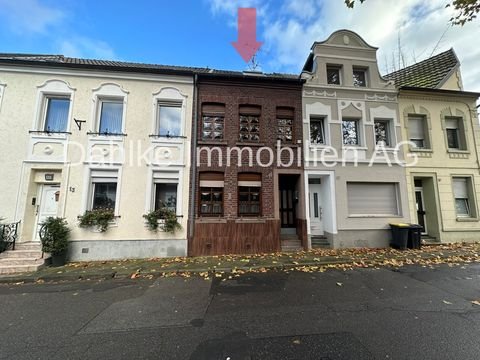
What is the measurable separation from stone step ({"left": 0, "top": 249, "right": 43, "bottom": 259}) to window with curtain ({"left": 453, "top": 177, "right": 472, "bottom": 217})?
17.3 m

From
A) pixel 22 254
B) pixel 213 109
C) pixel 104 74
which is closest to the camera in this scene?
pixel 22 254

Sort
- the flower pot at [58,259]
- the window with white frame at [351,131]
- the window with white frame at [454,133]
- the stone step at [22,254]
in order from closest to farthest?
1. the stone step at [22,254]
2. the flower pot at [58,259]
3. the window with white frame at [351,131]
4. the window with white frame at [454,133]

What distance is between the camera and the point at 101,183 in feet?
27.8

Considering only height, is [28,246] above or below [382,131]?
below

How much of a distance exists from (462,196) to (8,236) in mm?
18956

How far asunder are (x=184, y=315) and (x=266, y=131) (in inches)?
292

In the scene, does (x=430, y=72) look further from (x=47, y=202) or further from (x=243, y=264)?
(x=47, y=202)

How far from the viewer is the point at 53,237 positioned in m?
7.12

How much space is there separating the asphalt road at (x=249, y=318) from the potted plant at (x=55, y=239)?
1.60 metres

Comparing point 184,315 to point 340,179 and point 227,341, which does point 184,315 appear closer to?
point 227,341

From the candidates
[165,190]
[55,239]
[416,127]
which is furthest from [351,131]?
[55,239]

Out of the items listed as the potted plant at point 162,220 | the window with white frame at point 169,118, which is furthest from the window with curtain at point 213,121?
the potted plant at point 162,220

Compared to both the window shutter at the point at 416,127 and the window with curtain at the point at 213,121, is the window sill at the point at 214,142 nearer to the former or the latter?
the window with curtain at the point at 213,121

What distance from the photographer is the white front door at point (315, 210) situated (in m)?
9.73
